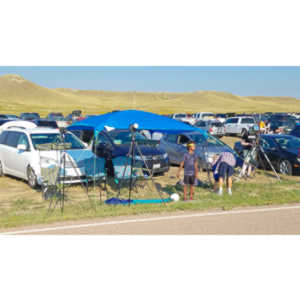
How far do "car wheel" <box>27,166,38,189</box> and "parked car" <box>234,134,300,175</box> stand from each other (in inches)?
276

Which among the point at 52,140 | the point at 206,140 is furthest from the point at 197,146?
the point at 52,140

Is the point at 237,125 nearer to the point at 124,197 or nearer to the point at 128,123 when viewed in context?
the point at 128,123

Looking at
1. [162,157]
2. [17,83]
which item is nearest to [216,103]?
[17,83]

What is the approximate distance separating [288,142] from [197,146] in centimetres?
325

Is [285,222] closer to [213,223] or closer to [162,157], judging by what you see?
[213,223]

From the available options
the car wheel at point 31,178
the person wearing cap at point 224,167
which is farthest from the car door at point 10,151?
the person wearing cap at point 224,167

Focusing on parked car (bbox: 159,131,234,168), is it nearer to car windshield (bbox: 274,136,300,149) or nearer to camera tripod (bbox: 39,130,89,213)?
car windshield (bbox: 274,136,300,149)

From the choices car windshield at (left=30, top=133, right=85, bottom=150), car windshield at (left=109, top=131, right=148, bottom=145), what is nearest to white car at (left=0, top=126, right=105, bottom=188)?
car windshield at (left=30, top=133, right=85, bottom=150)

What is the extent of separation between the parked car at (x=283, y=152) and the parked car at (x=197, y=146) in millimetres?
1437

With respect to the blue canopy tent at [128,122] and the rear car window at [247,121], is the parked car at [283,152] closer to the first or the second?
the blue canopy tent at [128,122]

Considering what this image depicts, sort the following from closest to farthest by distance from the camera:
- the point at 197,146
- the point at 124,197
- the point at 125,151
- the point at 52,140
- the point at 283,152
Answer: the point at 124,197 → the point at 52,140 → the point at 125,151 → the point at 283,152 → the point at 197,146

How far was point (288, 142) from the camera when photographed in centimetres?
1375

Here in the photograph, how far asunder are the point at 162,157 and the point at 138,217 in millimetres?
4710

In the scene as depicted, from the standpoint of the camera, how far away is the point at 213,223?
740 centimetres
